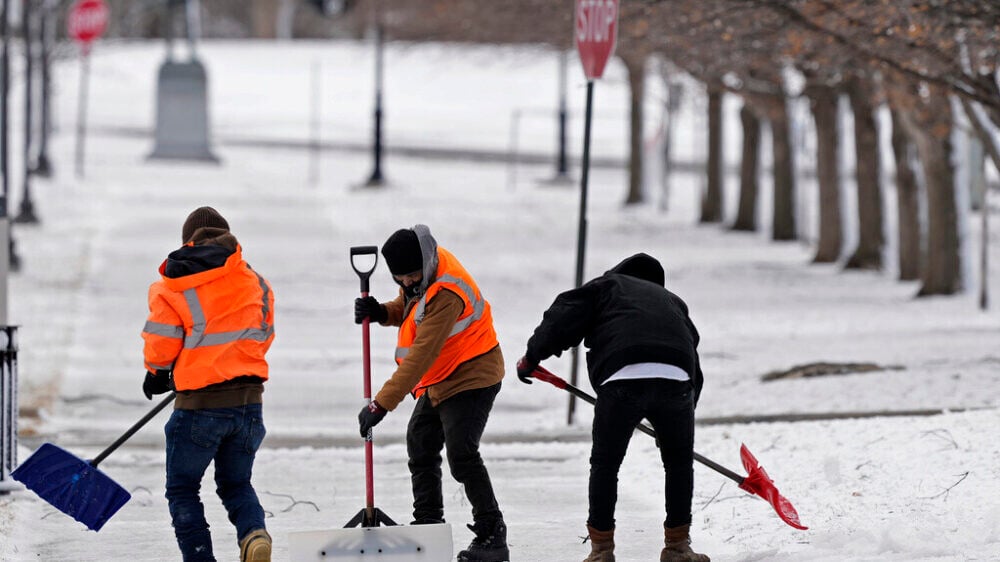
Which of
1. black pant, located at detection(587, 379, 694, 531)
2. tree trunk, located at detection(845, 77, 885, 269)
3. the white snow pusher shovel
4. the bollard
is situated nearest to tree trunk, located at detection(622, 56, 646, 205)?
tree trunk, located at detection(845, 77, 885, 269)

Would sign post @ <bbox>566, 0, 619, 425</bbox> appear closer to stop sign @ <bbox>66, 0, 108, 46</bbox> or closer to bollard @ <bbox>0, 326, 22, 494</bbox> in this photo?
bollard @ <bbox>0, 326, 22, 494</bbox>

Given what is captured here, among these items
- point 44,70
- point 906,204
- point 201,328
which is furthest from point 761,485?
point 44,70

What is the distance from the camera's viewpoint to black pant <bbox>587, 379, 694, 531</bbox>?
6.82 m

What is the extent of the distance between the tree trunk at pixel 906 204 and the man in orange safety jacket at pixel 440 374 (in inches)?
526

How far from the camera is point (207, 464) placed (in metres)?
6.87

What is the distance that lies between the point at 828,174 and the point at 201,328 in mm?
16999

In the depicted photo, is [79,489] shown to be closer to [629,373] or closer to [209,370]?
[209,370]

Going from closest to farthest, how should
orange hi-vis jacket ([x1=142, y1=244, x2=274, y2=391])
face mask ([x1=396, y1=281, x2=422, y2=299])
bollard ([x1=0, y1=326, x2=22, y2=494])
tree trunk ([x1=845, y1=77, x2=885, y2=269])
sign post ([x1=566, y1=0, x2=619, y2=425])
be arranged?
orange hi-vis jacket ([x1=142, y1=244, x2=274, y2=391]) → face mask ([x1=396, y1=281, x2=422, y2=299]) → bollard ([x1=0, y1=326, x2=22, y2=494]) → sign post ([x1=566, y1=0, x2=619, y2=425]) → tree trunk ([x1=845, y1=77, x2=885, y2=269])

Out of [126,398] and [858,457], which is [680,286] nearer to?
[126,398]

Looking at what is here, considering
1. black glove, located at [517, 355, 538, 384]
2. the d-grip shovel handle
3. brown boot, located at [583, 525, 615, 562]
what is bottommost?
brown boot, located at [583, 525, 615, 562]

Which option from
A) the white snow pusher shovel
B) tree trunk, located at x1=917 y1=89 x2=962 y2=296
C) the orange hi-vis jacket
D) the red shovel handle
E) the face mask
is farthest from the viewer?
tree trunk, located at x1=917 y1=89 x2=962 y2=296

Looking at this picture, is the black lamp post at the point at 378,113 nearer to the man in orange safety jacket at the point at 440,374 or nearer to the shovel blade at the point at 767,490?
the man in orange safety jacket at the point at 440,374

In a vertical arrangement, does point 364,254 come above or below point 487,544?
above

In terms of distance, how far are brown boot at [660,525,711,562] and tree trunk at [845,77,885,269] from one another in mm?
14972
